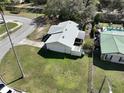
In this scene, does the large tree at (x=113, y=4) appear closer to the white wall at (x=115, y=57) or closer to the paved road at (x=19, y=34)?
the white wall at (x=115, y=57)

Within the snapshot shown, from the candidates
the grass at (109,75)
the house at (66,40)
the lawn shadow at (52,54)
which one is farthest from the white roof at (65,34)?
the grass at (109,75)

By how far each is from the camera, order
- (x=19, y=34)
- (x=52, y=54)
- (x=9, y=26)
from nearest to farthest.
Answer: (x=52, y=54) < (x=19, y=34) < (x=9, y=26)

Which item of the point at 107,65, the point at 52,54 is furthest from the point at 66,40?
the point at 107,65

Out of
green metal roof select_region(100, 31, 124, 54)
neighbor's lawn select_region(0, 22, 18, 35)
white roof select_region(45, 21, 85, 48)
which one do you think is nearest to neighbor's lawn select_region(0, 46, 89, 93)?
white roof select_region(45, 21, 85, 48)

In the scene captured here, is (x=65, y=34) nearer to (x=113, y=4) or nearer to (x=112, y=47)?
(x=112, y=47)

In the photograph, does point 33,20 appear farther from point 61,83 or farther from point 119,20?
point 61,83

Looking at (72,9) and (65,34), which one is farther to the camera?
(72,9)
